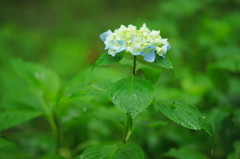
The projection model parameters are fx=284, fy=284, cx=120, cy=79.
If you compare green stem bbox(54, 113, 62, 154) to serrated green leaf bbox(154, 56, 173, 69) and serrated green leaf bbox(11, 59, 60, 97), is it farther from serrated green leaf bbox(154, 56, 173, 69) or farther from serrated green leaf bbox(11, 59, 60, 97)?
serrated green leaf bbox(154, 56, 173, 69)

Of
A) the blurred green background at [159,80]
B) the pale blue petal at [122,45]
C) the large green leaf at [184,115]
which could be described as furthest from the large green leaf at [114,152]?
the pale blue petal at [122,45]

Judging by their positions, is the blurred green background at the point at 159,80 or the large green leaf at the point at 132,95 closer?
the large green leaf at the point at 132,95

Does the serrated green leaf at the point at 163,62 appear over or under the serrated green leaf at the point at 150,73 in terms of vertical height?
over

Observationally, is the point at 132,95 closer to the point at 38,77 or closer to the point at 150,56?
the point at 150,56

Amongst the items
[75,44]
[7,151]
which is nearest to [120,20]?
[75,44]

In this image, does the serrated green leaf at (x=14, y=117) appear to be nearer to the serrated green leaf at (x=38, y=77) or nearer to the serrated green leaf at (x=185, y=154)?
the serrated green leaf at (x=38, y=77)

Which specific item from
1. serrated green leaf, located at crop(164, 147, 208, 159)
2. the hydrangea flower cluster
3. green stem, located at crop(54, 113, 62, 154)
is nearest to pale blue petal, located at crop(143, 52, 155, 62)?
the hydrangea flower cluster
